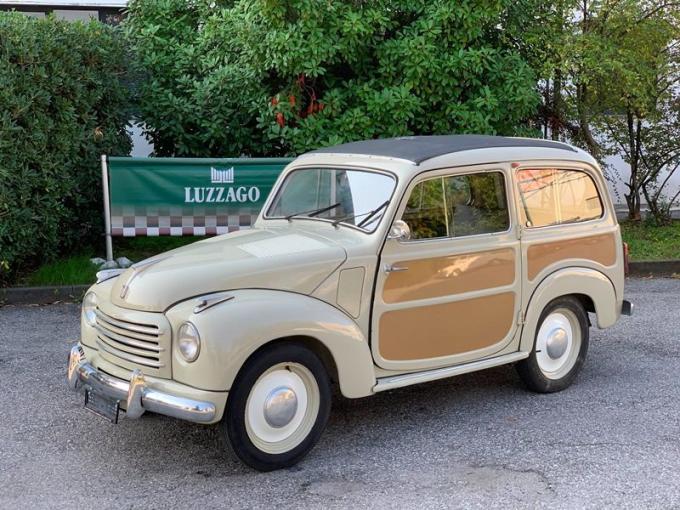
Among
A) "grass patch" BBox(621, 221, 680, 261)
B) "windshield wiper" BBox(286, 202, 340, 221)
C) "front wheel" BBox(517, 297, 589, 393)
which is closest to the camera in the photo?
"windshield wiper" BBox(286, 202, 340, 221)

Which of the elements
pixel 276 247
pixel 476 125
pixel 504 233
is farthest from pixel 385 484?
pixel 476 125

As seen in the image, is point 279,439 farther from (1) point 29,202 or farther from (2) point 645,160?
(2) point 645,160

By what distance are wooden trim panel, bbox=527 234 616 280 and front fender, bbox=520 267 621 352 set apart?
0.30 feet

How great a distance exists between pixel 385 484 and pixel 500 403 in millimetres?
1521

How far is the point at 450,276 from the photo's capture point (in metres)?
5.03

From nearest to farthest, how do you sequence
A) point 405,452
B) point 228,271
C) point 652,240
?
point 228,271
point 405,452
point 652,240

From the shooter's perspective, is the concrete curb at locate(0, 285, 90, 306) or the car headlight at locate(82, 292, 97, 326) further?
the concrete curb at locate(0, 285, 90, 306)

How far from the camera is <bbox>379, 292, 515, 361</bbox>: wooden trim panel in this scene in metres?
4.83

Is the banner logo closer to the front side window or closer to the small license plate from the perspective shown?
the front side window

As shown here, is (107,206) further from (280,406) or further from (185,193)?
(280,406)

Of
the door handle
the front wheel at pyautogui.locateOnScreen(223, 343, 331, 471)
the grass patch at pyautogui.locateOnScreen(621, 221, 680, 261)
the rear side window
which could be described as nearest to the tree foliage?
the grass patch at pyautogui.locateOnScreen(621, 221, 680, 261)

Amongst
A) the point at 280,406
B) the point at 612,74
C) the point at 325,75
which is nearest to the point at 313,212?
the point at 280,406

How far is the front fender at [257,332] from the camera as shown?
4.11 m

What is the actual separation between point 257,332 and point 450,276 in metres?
1.41
